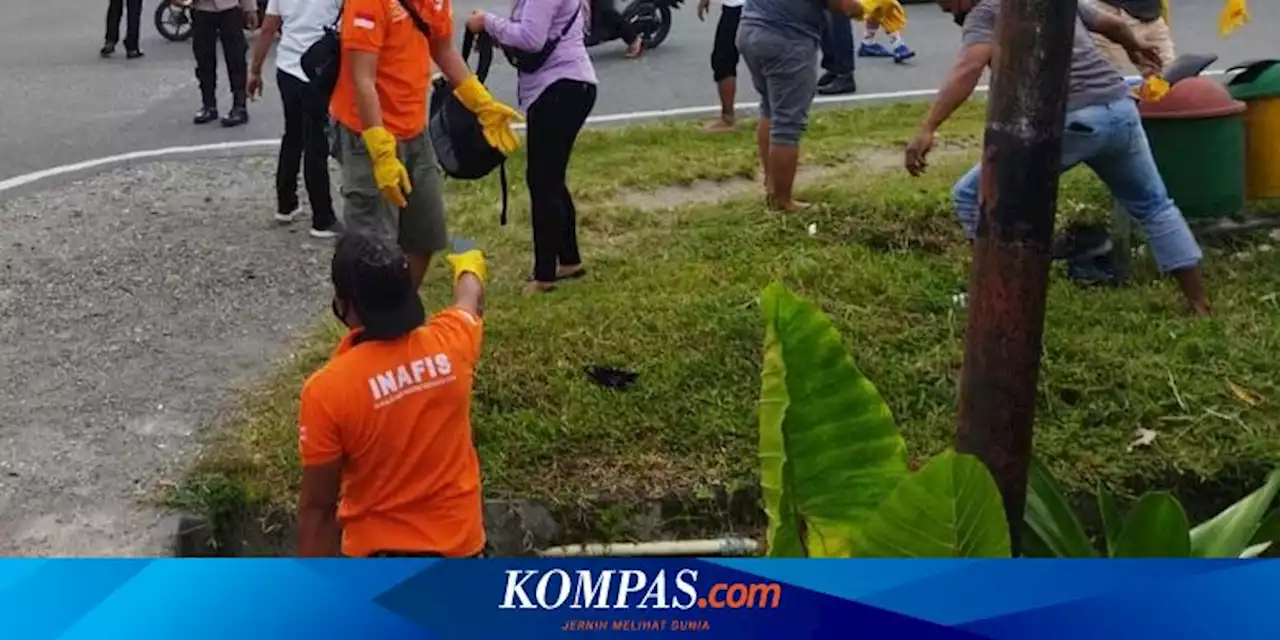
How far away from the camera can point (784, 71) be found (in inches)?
264

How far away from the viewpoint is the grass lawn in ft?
14.5

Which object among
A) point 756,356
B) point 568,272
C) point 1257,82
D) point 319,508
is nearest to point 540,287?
point 568,272

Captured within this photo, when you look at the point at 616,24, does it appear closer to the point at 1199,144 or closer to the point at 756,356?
the point at 1199,144

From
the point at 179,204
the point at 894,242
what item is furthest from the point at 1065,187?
the point at 179,204

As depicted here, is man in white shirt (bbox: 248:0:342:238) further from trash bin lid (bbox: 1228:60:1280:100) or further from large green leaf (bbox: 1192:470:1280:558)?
large green leaf (bbox: 1192:470:1280:558)

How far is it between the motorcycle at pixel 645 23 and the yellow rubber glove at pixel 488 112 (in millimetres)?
6949

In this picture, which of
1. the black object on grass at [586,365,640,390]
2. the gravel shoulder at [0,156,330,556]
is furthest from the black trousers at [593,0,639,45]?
the black object on grass at [586,365,640,390]

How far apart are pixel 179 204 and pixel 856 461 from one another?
613 centimetres

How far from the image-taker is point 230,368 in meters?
5.54

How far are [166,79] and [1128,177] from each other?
880 cm

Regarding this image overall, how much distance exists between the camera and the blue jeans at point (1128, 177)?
16.9 feet

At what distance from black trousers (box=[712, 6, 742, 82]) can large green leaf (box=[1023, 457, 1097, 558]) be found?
21.3ft

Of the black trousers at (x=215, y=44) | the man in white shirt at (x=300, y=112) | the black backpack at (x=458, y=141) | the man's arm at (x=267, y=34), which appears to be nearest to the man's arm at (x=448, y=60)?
the black backpack at (x=458, y=141)

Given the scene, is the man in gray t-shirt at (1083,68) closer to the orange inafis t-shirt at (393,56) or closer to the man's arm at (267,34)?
the orange inafis t-shirt at (393,56)
